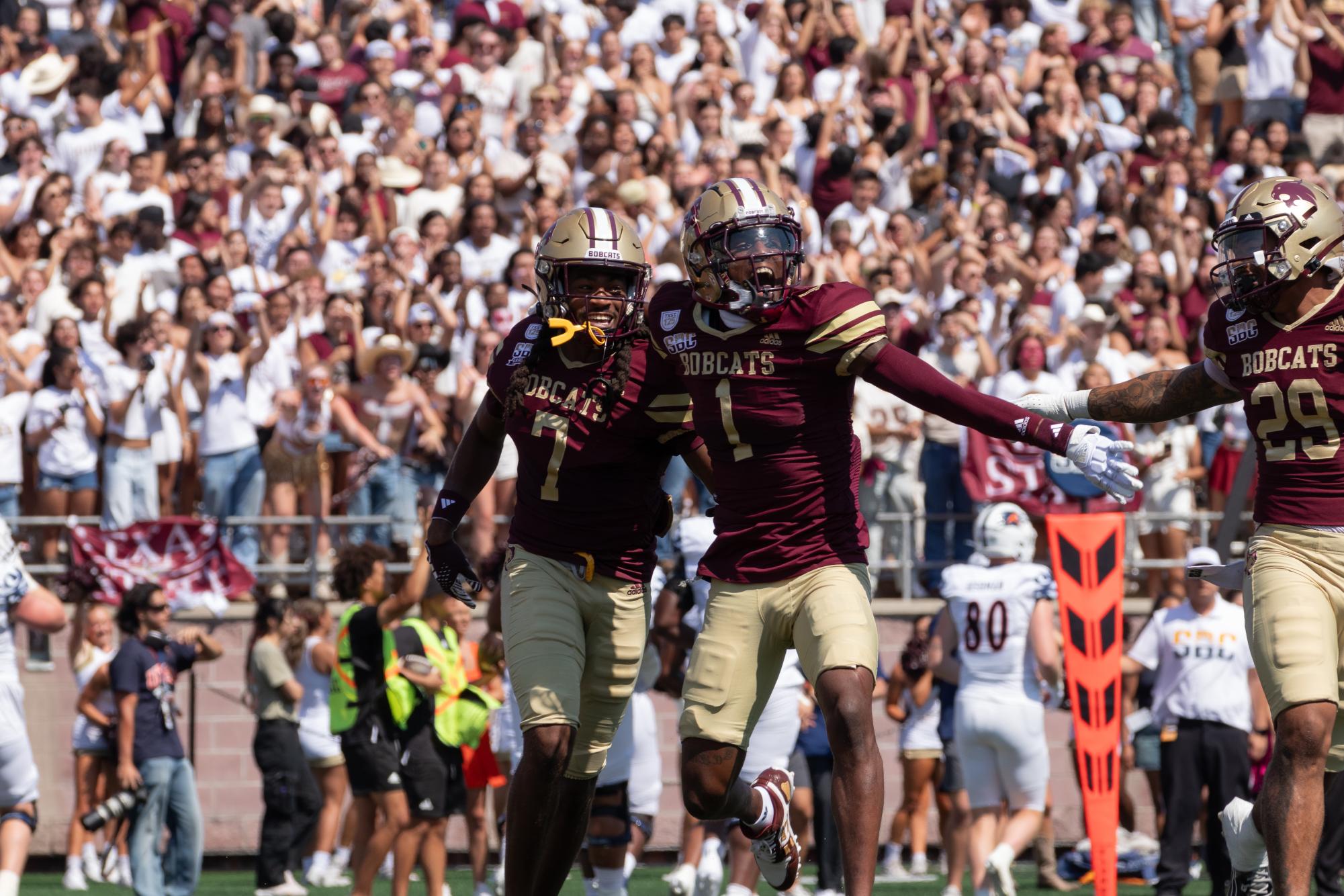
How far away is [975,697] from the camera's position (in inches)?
438

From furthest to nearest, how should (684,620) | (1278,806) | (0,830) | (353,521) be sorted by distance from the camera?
(353,521), (684,620), (0,830), (1278,806)

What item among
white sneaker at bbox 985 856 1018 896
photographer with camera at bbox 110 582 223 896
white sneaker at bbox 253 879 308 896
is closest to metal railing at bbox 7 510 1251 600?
photographer with camera at bbox 110 582 223 896

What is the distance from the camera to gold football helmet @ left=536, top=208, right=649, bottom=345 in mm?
7512

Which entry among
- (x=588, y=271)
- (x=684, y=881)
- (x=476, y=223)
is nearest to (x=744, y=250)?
(x=588, y=271)

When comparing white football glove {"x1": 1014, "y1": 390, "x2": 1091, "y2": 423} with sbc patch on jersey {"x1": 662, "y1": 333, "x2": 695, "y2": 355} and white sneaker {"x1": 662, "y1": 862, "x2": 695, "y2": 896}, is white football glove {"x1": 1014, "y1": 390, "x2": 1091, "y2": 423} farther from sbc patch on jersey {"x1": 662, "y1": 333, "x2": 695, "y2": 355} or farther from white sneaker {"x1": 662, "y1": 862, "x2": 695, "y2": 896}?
white sneaker {"x1": 662, "y1": 862, "x2": 695, "y2": 896}

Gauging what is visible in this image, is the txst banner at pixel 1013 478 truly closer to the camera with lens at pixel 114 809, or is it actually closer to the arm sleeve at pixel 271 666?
the arm sleeve at pixel 271 666

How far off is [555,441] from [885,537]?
7381 mm

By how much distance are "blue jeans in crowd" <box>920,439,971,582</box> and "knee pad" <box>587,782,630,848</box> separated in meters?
5.02

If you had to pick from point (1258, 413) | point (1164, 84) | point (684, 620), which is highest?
point (1164, 84)

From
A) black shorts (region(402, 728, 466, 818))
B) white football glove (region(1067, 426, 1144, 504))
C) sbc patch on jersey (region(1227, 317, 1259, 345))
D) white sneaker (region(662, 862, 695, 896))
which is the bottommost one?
white sneaker (region(662, 862, 695, 896))

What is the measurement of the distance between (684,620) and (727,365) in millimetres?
3926

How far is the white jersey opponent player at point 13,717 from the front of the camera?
9.03m

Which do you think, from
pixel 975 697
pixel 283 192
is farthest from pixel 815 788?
pixel 283 192

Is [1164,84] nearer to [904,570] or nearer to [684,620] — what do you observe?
[904,570]
